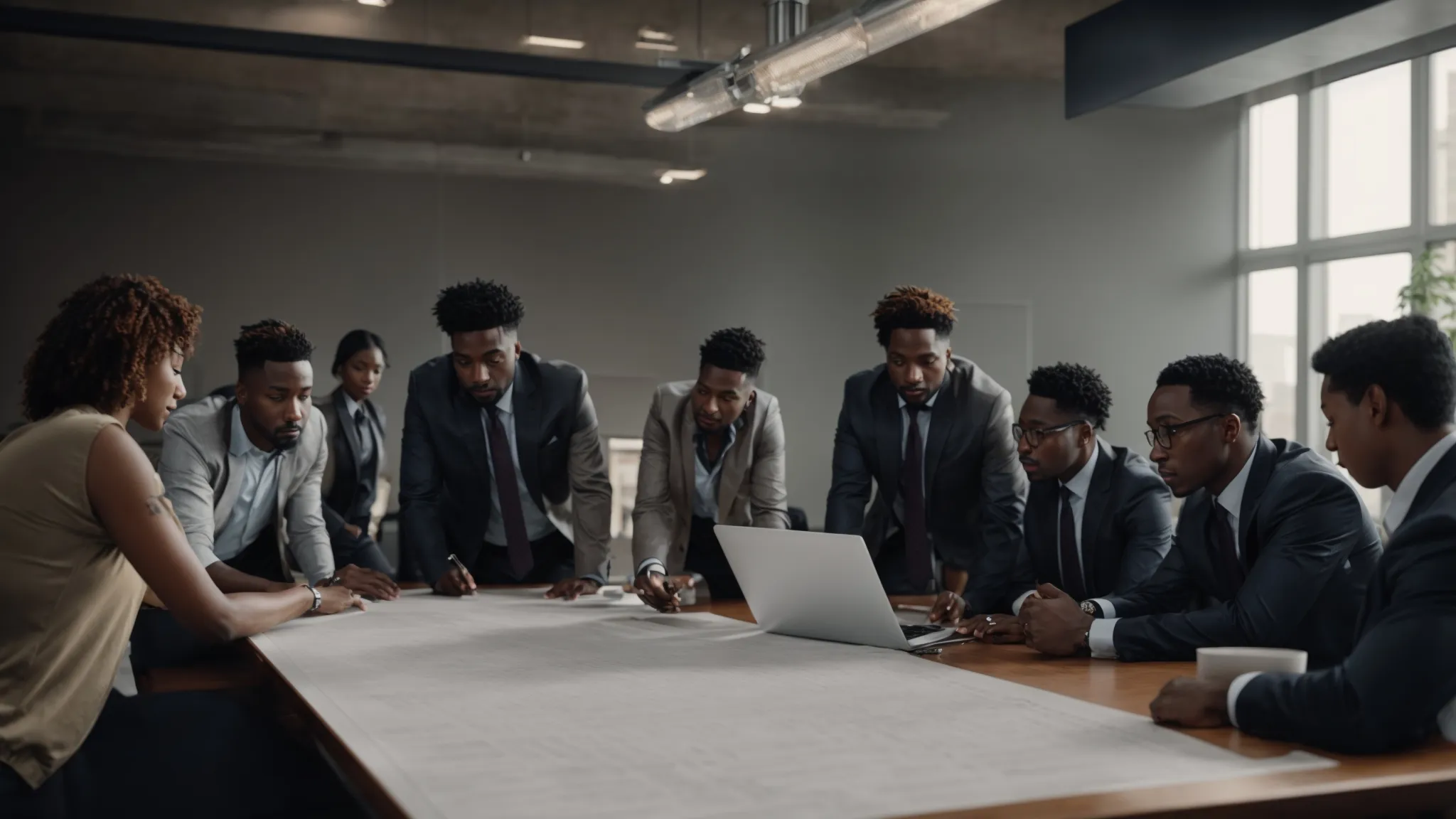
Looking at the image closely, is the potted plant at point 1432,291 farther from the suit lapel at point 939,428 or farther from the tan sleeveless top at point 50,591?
the tan sleeveless top at point 50,591

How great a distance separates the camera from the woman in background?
5.25 meters

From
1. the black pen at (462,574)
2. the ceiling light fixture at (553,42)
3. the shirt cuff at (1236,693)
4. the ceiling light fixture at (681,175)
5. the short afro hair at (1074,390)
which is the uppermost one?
the ceiling light fixture at (553,42)

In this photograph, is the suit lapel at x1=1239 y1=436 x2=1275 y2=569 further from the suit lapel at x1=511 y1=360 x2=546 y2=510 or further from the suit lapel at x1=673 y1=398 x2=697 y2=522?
the suit lapel at x1=511 y1=360 x2=546 y2=510

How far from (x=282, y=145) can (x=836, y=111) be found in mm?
3179

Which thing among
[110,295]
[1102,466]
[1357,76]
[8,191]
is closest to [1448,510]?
[1102,466]

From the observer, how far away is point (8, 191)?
619cm

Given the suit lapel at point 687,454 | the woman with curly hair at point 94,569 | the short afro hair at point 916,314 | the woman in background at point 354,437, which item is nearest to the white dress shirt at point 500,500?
the suit lapel at point 687,454

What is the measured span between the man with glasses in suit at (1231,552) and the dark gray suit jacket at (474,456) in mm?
1717

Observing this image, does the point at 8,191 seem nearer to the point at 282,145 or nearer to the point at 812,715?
the point at 282,145

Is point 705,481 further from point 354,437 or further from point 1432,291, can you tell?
point 1432,291

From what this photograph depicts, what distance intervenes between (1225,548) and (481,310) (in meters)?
2.23

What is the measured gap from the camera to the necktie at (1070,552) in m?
3.25

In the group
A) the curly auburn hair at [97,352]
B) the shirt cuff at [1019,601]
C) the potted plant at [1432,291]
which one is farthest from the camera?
the potted plant at [1432,291]

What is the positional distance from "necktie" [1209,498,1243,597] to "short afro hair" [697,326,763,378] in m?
1.58
